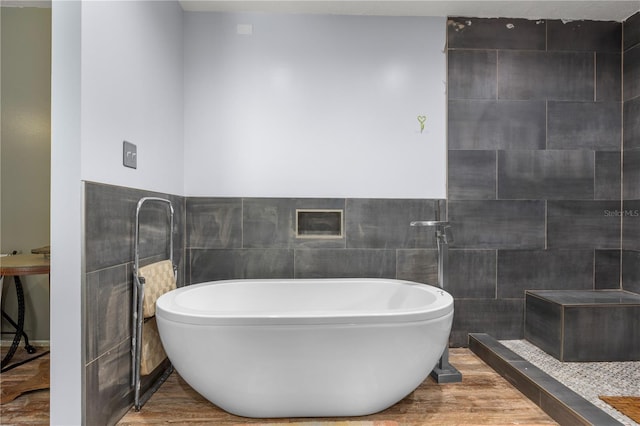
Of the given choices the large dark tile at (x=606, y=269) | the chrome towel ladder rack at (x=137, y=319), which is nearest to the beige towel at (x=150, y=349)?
the chrome towel ladder rack at (x=137, y=319)

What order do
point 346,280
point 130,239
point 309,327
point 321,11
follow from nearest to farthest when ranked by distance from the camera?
1. point 309,327
2. point 130,239
3. point 346,280
4. point 321,11

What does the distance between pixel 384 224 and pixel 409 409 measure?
1.23 metres

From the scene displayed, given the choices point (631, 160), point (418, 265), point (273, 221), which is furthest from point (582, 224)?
point (273, 221)

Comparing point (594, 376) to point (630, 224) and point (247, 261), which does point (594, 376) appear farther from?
point (247, 261)

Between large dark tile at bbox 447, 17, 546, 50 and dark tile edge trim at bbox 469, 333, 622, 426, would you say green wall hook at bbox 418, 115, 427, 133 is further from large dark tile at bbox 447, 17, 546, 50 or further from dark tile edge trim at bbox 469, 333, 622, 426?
dark tile edge trim at bbox 469, 333, 622, 426

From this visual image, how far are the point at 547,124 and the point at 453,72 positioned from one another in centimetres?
80

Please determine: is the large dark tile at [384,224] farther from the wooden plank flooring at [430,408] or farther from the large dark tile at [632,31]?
the large dark tile at [632,31]

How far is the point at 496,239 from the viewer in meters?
2.79

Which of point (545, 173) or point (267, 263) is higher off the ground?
point (545, 173)

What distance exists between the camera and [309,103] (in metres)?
2.73

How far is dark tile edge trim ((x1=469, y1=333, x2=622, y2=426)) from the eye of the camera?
1.71 m

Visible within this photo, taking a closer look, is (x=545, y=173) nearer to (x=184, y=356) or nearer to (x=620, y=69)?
(x=620, y=69)

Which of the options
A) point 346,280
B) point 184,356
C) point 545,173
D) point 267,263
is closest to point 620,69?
point 545,173

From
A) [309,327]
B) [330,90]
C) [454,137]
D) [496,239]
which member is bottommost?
[309,327]
